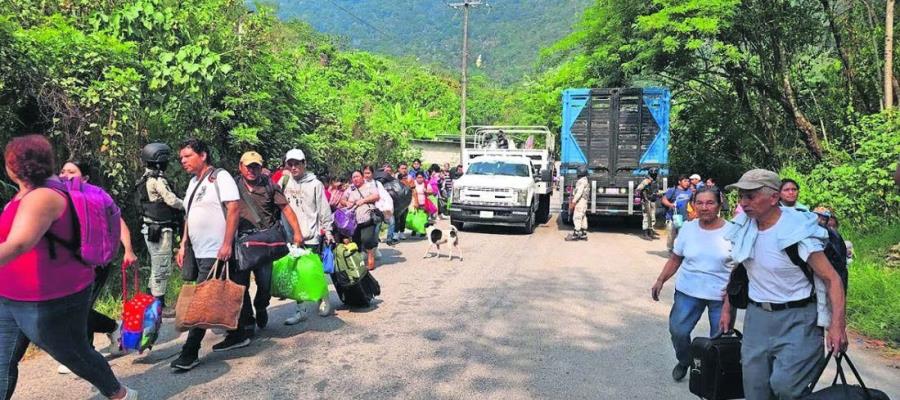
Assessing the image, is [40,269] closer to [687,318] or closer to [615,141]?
[687,318]

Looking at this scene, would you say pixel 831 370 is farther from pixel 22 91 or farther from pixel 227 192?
pixel 22 91

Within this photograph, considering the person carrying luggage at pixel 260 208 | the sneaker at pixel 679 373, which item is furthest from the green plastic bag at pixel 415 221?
the sneaker at pixel 679 373

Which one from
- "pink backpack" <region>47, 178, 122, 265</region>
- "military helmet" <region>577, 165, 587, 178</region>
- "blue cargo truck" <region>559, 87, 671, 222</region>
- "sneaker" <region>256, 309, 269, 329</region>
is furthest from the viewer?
"blue cargo truck" <region>559, 87, 671, 222</region>

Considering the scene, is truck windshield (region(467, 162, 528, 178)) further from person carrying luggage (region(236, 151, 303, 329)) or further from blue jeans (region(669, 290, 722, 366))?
blue jeans (region(669, 290, 722, 366))

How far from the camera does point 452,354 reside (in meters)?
5.37

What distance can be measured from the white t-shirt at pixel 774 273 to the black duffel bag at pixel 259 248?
3612 mm

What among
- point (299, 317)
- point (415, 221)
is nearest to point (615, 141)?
point (415, 221)

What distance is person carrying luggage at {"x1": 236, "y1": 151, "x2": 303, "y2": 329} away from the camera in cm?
529

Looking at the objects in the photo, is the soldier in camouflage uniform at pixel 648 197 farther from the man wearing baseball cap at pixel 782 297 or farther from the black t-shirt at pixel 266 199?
the man wearing baseball cap at pixel 782 297

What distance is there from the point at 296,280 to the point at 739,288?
3.73 m

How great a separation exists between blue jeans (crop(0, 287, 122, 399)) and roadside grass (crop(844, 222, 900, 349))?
6875 mm

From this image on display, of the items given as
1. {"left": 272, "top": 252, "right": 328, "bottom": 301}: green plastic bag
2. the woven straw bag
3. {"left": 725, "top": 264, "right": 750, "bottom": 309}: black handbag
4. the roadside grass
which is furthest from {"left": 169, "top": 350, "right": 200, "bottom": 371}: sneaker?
the roadside grass

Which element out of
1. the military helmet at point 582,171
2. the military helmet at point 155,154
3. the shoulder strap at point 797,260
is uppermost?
the military helmet at point 155,154

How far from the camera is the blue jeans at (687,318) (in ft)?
15.0
